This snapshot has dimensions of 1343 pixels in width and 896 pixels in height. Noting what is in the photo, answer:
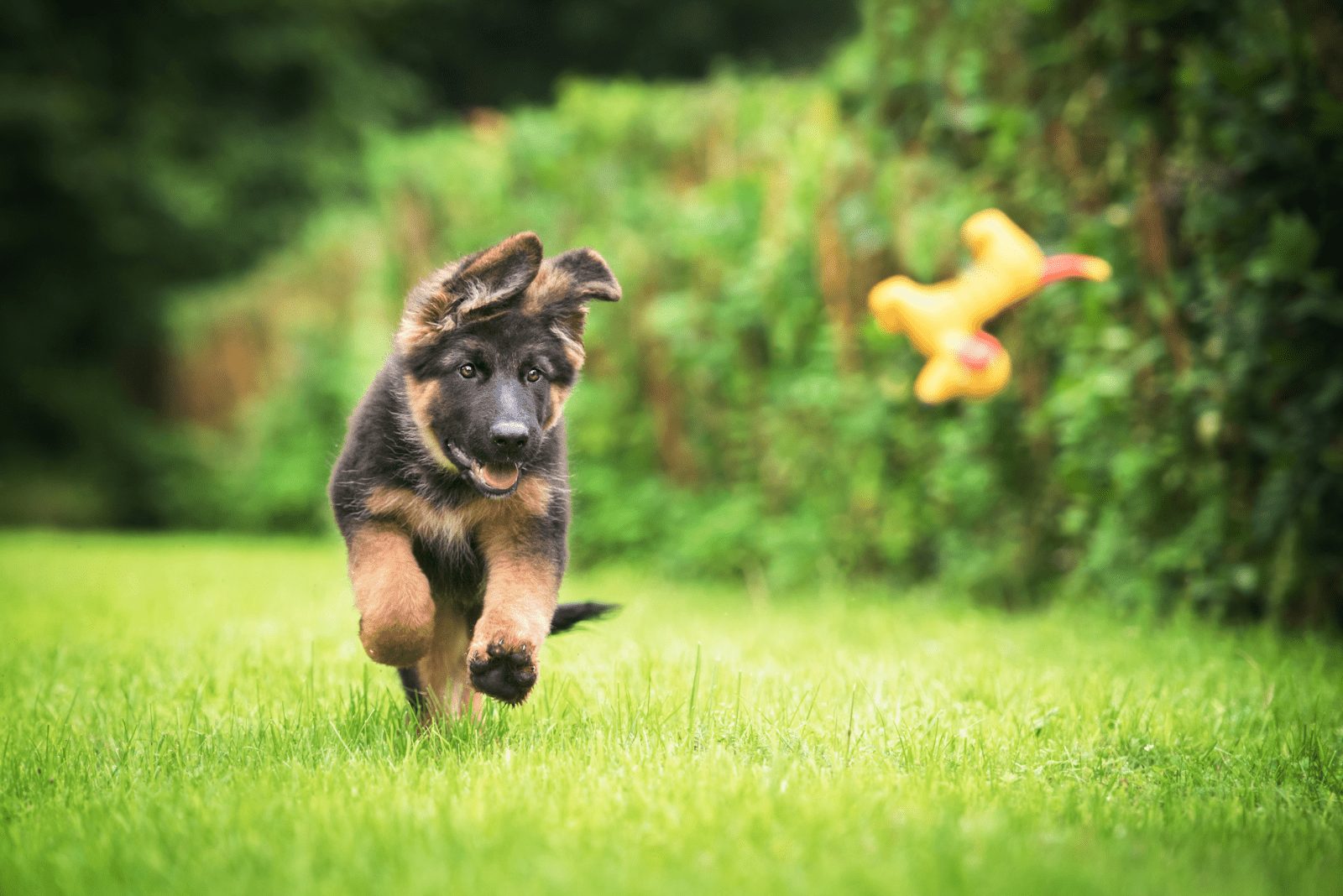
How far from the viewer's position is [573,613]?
383cm

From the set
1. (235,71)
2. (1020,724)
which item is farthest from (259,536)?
(1020,724)

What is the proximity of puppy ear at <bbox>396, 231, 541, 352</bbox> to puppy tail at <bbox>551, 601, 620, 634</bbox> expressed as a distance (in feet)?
3.16

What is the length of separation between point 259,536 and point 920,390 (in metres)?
11.3

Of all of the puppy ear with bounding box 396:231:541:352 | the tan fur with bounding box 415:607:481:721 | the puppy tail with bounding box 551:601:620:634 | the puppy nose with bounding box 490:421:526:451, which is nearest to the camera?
the puppy nose with bounding box 490:421:526:451

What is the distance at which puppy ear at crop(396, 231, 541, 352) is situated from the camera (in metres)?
3.39

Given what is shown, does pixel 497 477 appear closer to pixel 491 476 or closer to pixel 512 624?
pixel 491 476

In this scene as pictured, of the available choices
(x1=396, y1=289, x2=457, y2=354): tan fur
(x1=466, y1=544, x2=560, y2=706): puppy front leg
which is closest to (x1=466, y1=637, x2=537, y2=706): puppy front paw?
(x1=466, y1=544, x2=560, y2=706): puppy front leg

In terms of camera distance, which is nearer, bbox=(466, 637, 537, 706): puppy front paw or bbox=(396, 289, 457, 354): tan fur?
bbox=(466, 637, 537, 706): puppy front paw

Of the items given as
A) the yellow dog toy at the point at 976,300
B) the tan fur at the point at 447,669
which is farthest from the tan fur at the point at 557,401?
the yellow dog toy at the point at 976,300

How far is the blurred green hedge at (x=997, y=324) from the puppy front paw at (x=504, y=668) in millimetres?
3397

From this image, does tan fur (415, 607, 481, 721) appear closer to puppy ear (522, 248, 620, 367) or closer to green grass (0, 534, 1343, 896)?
green grass (0, 534, 1343, 896)

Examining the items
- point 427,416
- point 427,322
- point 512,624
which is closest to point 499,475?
point 427,416

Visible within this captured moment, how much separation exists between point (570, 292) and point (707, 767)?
56.5 inches

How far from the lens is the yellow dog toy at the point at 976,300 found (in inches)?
180
